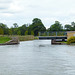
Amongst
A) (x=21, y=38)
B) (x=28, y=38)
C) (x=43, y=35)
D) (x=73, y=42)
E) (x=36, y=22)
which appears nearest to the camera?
(x=73, y=42)

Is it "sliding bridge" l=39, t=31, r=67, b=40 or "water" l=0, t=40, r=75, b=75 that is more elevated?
"sliding bridge" l=39, t=31, r=67, b=40

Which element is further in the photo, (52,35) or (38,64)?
(52,35)

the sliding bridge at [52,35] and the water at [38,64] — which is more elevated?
the sliding bridge at [52,35]

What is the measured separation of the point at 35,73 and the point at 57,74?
154 centimetres

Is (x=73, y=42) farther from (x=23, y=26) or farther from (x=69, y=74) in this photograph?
(x=23, y=26)

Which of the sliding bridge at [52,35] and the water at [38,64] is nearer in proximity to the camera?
the water at [38,64]

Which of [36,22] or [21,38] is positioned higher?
[36,22]

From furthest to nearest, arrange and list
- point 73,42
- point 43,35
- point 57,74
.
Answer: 1. point 43,35
2. point 73,42
3. point 57,74

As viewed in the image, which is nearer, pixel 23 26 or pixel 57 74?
pixel 57 74

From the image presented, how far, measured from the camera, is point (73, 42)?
64.7 m

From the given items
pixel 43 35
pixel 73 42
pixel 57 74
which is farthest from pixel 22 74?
pixel 43 35

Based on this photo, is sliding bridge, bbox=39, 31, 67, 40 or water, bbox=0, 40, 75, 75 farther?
sliding bridge, bbox=39, 31, 67, 40

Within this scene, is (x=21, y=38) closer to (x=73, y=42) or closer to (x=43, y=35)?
(x=43, y=35)

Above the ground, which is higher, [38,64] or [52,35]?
[52,35]
